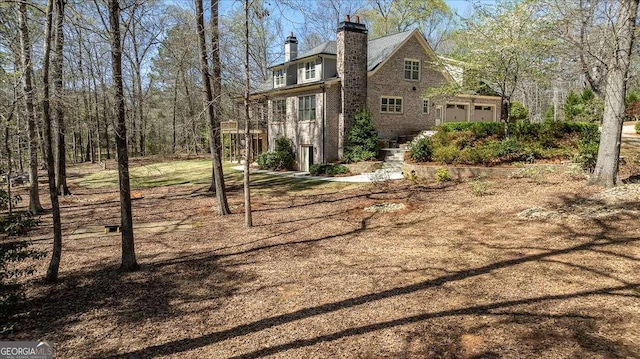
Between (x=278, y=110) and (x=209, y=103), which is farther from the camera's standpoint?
(x=278, y=110)

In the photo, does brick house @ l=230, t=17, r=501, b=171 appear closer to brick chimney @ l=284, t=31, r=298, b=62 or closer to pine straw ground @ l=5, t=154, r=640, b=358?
brick chimney @ l=284, t=31, r=298, b=62

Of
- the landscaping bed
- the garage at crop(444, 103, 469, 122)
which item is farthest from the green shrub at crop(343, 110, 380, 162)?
the garage at crop(444, 103, 469, 122)

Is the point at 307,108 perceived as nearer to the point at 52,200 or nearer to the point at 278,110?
the point at 278,110

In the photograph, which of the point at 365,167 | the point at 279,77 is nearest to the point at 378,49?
the point at 279,77

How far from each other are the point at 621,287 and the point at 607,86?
277 inches

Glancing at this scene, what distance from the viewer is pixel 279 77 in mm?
27438

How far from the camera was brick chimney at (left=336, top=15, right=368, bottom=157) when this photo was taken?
22.2 meters

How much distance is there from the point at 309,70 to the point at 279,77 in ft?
12.0

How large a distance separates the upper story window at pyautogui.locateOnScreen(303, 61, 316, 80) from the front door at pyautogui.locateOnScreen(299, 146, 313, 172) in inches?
175

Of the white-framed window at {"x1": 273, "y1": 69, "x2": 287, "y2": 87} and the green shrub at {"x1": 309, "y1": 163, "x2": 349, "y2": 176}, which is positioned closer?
the green shrub at {"x1": 309, "y1": 163, "x2": 349, "y2": 176}

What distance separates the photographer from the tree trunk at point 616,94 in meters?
9.41

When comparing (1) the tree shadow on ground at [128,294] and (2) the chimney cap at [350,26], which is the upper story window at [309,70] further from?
(1) the tree shadow on ground at [128,294]

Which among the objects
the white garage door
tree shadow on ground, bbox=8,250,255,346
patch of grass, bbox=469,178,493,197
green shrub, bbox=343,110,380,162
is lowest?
tree shadow on ground, bbox=8,250,255,346

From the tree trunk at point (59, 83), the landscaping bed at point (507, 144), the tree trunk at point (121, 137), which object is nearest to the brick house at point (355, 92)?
the landscaping bed at point (507, 144)
